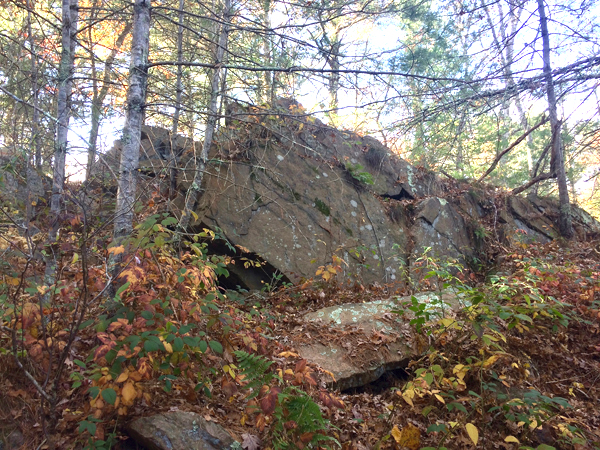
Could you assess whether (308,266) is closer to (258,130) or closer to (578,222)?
(258,130)

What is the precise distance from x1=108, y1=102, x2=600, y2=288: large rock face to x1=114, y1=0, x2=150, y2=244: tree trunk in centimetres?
140

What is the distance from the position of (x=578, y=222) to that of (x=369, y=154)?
6473 mm

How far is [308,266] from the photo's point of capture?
6.37 m

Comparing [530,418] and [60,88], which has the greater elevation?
[60,88]

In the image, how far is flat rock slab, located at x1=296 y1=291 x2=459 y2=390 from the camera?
4.01 metres

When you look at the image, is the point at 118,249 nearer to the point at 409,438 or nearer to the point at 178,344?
the point at 178,344

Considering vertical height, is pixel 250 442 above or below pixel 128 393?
below

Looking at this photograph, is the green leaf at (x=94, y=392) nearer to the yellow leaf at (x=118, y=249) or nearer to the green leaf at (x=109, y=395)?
the green leaf at (x=109, y=395)

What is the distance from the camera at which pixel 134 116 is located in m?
3.72

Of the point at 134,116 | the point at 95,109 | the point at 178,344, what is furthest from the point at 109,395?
the point at 95,109

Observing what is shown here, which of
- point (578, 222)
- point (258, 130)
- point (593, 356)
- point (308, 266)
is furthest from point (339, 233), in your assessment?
point (578, 222)

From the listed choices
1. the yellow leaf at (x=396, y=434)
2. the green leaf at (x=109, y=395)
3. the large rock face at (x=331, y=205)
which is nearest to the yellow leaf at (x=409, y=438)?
the yellow leaf at (x=396, y=434)

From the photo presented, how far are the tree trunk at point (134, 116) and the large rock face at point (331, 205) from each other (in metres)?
1.40

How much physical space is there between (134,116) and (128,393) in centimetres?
265
